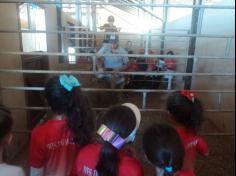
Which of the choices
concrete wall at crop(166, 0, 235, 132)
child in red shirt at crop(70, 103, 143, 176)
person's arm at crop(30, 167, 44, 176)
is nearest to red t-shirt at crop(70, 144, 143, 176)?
child in red shirt at crop(70, 103, 143, 176)

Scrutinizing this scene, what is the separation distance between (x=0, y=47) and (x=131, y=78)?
110 inches

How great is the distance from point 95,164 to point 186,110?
0.53 meters

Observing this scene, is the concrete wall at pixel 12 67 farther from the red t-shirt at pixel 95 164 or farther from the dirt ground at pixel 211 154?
the red t-shirt at pixel 95 164

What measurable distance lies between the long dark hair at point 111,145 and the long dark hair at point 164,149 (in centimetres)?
9

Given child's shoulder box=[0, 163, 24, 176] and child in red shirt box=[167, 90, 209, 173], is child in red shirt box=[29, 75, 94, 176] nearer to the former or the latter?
child's shoulder box=[0, 163, 24, 176]

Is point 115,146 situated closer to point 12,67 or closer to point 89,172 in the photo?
point 89,172

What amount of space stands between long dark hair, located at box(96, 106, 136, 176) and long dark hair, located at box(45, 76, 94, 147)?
0.74ft

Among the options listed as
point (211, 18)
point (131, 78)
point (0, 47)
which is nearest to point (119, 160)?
point (0, 47)

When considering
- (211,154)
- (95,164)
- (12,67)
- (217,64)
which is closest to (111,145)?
(95,164)

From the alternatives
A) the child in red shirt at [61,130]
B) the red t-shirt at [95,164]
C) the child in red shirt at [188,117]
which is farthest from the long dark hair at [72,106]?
the child in red shirt at [188,117]

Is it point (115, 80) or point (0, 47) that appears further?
point (115, 80)

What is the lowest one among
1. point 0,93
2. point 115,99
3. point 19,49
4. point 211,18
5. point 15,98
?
point 115,99

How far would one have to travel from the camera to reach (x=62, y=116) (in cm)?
118

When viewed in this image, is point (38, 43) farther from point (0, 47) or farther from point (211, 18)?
point (211, 18)
